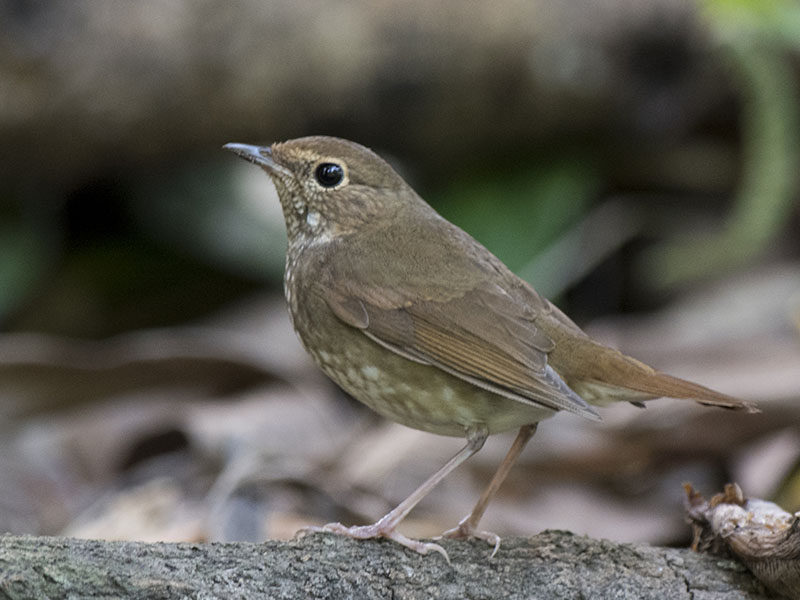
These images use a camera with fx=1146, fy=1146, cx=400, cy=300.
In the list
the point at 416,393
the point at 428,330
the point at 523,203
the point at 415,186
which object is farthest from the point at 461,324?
the point at 415,186

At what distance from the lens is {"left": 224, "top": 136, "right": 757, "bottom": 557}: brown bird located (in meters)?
3.34

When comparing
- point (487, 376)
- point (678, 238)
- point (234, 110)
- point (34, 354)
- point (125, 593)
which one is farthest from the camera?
point (678, 238)

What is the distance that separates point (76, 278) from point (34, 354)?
75.2 inches

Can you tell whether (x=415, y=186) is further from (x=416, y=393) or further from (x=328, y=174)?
(x=416, y=393)

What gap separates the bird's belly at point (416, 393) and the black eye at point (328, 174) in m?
0.54

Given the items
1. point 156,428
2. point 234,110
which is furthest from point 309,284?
point 234,110

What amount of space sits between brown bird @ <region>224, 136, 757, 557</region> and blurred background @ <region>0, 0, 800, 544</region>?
1.19 metres

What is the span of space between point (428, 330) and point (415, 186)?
14.3ft

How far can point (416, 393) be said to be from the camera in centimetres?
343

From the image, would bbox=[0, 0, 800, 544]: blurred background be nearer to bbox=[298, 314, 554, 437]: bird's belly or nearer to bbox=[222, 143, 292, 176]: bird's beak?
bbox=[298, 314, 554, 437]: bird's belly

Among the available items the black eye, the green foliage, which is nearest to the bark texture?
the black eye

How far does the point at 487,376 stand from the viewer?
3301 millimetres

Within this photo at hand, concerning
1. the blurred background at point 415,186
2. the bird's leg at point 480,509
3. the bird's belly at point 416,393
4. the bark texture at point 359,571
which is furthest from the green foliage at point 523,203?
the bark texture at point 359,571

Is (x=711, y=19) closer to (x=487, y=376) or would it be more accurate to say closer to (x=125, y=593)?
(x=487, y=376)
